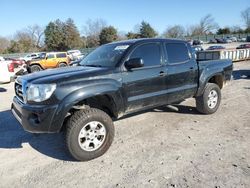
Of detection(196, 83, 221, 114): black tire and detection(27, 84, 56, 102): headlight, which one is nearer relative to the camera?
detection(27, 84, 56, 102): headlight

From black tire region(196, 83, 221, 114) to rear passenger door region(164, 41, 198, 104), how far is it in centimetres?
36

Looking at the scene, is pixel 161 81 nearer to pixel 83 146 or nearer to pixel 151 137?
pixel 151 137

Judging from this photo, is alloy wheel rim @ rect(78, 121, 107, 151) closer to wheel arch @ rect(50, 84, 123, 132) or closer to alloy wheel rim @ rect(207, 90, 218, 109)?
wheel arch @ rect(50, 84, 123, 132)

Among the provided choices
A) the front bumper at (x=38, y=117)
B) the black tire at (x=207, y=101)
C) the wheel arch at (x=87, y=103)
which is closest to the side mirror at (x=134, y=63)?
the wheel arch at (x=87, y=103)

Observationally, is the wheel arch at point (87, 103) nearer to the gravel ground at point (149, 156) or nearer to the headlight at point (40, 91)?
the headlight at point (40, 91)

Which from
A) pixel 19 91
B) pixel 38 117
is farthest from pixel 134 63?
pixel 19 91

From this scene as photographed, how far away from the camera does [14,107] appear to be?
4660 mm

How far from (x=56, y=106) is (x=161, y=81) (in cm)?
214

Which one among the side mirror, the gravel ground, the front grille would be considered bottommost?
the gravel ground

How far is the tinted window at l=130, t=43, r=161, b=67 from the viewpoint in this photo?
4.86 metres

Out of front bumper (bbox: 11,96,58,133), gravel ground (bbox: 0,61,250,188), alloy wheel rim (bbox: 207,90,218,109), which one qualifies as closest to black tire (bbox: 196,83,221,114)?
alloy wheel rim (bbox: 207,90,218,109)

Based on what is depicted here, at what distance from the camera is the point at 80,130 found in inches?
160

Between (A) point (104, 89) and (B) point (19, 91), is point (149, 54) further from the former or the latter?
(B) point (19, 91)

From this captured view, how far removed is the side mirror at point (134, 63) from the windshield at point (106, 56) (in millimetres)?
217
